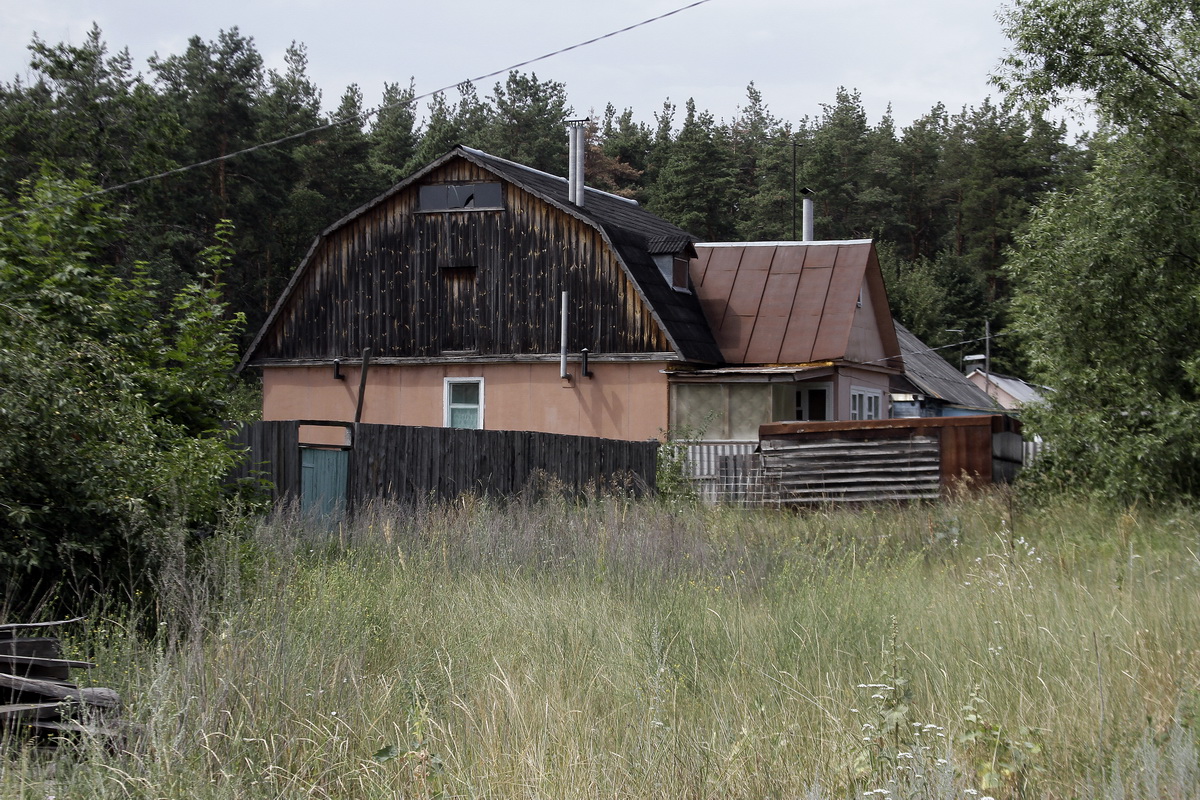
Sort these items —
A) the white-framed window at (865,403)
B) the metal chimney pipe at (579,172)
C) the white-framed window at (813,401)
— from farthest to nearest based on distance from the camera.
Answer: the metal chimney pipe at (579,172) < the white-framed window at (865,403) < the white-framed window at (813,401)

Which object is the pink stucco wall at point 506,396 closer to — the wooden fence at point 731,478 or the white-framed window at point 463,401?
the white-framed window at point 463,401

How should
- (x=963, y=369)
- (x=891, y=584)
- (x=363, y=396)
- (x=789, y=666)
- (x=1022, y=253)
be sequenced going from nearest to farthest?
(x=789, y=666)
(x=891, y=584)
(x=1022, y=253)
(x=363, y=396)
(x=963, y=369)

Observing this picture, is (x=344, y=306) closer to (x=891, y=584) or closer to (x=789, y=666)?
(x=891, y=584)

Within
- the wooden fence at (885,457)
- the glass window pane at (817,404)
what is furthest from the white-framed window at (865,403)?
the wooden fence at (885,457)

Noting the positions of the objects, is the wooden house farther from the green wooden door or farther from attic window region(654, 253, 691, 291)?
the green wooden door

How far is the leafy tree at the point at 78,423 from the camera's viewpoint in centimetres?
714

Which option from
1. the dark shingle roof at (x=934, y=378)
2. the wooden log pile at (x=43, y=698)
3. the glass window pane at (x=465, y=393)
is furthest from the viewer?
the dark shingle roof at (x=934, y=378)

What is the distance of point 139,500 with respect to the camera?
7.44 metres

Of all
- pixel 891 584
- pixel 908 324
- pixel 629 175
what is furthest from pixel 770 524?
pixel 629 175

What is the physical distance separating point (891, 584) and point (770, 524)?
453 cm

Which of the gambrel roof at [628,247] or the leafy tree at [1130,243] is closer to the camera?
the leafy tree at [1130,243]

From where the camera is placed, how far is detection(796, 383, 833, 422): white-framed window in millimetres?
24750

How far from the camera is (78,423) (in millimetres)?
7531

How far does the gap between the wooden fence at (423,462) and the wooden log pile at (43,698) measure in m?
11.2
